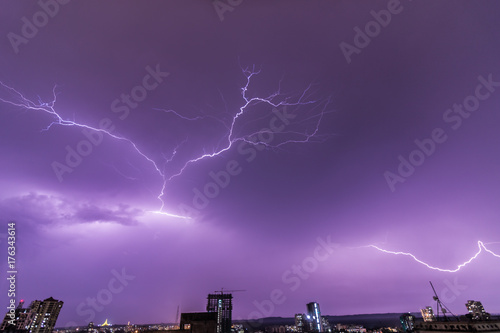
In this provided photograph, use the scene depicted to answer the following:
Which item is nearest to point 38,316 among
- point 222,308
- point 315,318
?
point 222,308

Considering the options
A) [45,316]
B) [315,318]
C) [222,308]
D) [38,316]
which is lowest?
[315,318]

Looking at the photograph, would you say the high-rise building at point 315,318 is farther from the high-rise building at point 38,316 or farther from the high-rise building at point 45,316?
the high-rise building at point 38,316

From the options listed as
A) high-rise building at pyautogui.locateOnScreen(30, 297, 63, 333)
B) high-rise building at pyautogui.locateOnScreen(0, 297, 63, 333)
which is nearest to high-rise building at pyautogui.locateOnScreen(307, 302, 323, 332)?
high-rise building at pyautogui.locateOnScreen(30, 297, 63, 333)

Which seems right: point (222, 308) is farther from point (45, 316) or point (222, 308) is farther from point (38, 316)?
point (38, 316)

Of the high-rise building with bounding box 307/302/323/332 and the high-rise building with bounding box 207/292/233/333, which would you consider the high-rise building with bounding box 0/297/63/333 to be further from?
the high-rise building with bounding box 307/302/323/332

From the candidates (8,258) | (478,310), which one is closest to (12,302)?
(8,258)

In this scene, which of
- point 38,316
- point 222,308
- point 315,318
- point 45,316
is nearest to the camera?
point 38,316

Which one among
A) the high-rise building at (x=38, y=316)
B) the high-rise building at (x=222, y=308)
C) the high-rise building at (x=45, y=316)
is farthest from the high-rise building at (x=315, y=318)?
the high-rise building at (x=38, y=316)

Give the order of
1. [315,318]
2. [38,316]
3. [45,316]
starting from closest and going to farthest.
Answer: [38,316] → [45,316] → [315,318]

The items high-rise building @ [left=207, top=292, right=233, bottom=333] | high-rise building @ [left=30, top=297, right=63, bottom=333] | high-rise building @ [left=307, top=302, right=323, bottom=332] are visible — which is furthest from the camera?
high-rise building @ [left=307, top=302, right=323, bottom=332]
